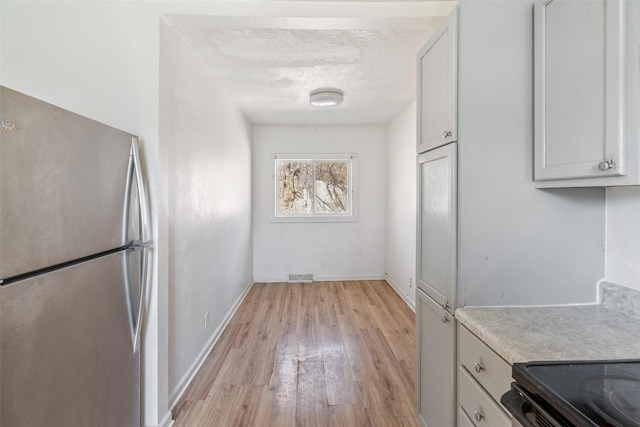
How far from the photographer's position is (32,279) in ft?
3.03

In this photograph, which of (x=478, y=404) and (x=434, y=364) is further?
(x=434, y=364)

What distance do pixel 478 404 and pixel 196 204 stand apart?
6.99ft

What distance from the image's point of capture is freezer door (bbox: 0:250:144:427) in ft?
2.83

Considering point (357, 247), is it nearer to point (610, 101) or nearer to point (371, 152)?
point (371, 152)

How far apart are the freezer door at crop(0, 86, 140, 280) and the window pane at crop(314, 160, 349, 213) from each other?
3.46 metres

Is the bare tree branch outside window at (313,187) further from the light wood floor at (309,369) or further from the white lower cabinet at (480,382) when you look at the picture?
the white lower cabinet at (480,382)

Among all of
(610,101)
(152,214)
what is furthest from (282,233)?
(610,101)

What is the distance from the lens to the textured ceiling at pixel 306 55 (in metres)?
1.75

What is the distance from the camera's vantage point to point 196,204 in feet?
7.37

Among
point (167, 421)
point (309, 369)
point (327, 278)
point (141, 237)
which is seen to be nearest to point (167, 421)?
point (167, 421)

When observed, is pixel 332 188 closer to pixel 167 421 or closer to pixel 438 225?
pixel 438 225

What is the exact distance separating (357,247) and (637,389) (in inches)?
154

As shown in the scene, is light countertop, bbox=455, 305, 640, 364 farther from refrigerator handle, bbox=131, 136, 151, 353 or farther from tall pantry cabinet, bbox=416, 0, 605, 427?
refrigerator handle, bbox=131, 136, 151, 353

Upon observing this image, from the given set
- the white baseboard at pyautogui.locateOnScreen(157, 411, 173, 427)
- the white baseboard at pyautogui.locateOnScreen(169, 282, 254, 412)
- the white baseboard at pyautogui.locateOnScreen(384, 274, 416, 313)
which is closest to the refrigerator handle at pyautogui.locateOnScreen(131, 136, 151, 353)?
the white baseboard at pyautogui.locateOnScreen(157, 411, 173, 427)
